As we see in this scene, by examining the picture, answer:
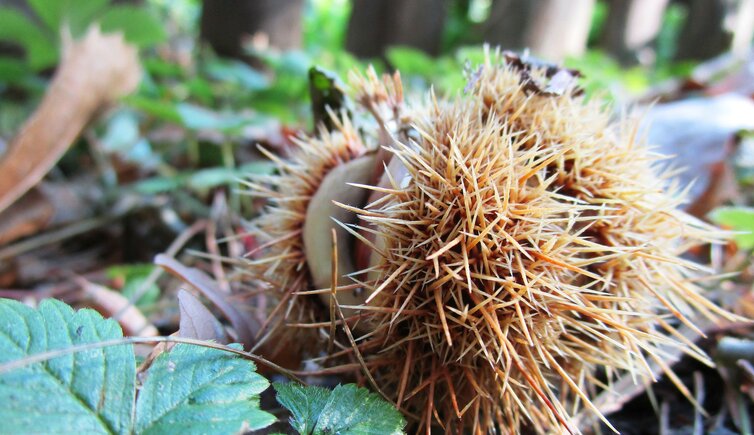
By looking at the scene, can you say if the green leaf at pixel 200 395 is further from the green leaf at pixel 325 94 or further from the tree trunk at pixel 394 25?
the tree trunk at pixel 394 25

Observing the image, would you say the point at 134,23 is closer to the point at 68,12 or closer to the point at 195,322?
the point at 68,12

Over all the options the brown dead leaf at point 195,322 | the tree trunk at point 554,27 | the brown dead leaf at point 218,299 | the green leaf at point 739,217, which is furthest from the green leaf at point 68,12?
the tree trunk at point 554,27

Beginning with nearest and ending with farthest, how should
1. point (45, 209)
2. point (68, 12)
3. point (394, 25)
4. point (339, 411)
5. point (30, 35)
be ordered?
point (339, 411), point (45, 209), point (68, 12), point (30, 35), point (394, 25)

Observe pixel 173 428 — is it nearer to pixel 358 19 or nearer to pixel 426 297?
pixel 426 297

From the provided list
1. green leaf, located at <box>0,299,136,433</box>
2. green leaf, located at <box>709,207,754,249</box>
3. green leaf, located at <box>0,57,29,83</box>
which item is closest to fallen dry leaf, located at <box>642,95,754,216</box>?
green leaf, located at <box>709,207,754,249</box>

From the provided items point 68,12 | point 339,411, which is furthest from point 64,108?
point 339,411

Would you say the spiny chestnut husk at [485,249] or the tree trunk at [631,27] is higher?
the tree trunk at [631,27]
